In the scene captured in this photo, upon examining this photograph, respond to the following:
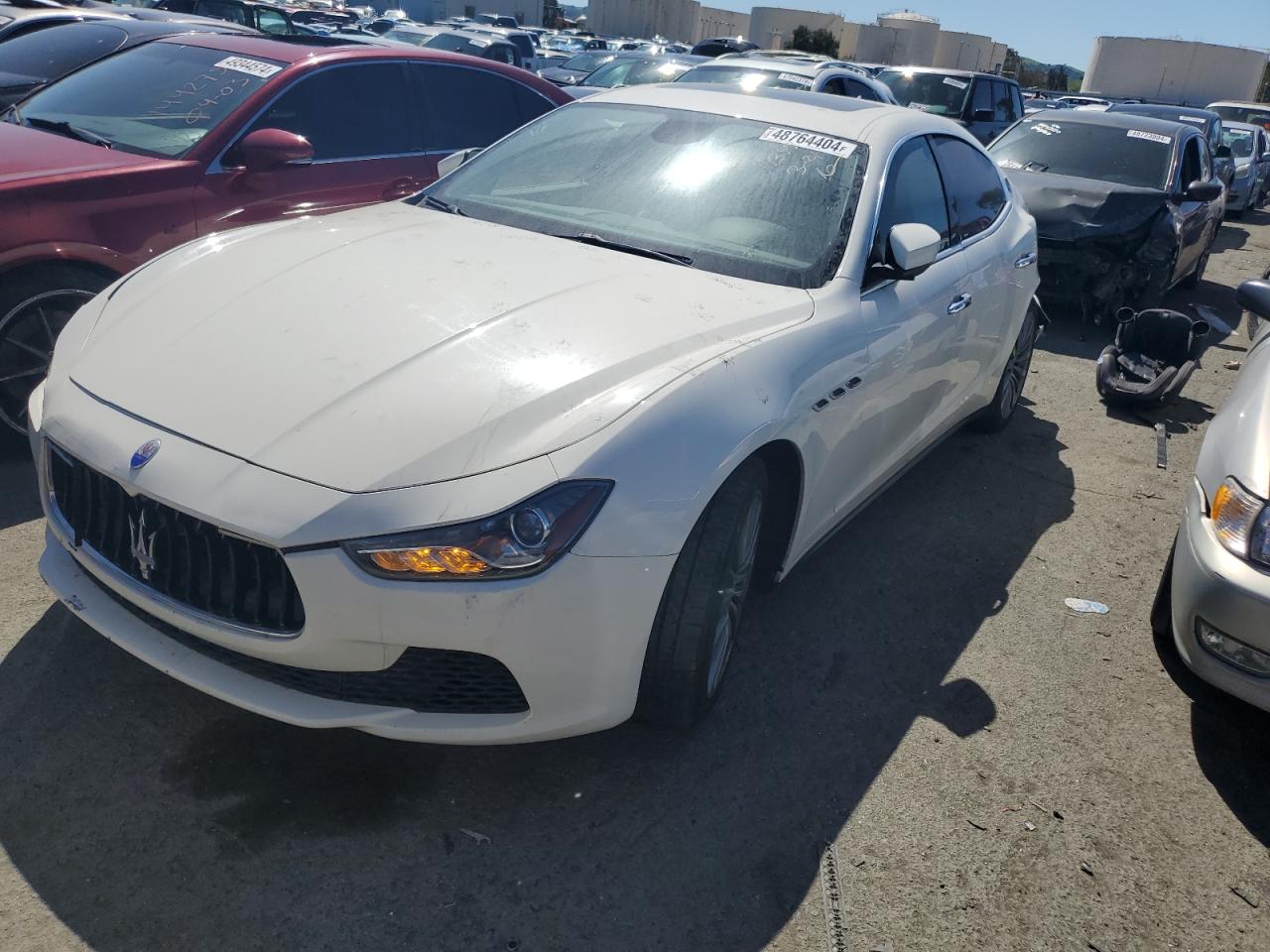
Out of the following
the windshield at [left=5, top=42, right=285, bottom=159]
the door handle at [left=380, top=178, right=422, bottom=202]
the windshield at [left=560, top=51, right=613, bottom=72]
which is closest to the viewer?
the windshield at [left=5, top=42, right=285, bottom=159]

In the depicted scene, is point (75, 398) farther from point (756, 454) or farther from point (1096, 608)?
point (1096, 608)

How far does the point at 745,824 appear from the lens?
265 cm

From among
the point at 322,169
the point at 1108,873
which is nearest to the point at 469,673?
the point at 1108,873

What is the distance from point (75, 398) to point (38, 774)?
3.08 feet

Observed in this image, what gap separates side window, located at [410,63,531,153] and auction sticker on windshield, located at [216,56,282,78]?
2.80ft

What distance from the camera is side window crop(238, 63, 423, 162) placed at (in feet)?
16.2

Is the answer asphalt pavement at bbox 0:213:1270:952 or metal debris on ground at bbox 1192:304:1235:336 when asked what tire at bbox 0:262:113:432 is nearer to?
asphalt pavement at bbox 0:213:1270:952

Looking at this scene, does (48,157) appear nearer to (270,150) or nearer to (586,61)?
(270,150)

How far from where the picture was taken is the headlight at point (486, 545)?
2.19 meters

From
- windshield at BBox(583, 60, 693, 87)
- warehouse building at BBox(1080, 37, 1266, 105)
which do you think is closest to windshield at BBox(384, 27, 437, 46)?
windshield at BBox(583, 60, 693, 87)

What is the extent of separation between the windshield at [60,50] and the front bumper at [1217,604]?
649 cm

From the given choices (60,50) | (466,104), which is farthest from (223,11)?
(466,104)

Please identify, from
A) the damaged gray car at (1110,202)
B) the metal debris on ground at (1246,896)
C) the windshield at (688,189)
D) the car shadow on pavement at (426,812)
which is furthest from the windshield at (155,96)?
the damaged gray car at (1110,202)

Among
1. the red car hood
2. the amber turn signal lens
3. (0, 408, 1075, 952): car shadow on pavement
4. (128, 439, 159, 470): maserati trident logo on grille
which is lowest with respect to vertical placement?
(0, 408, 1075, 952): car shadow on pavement
